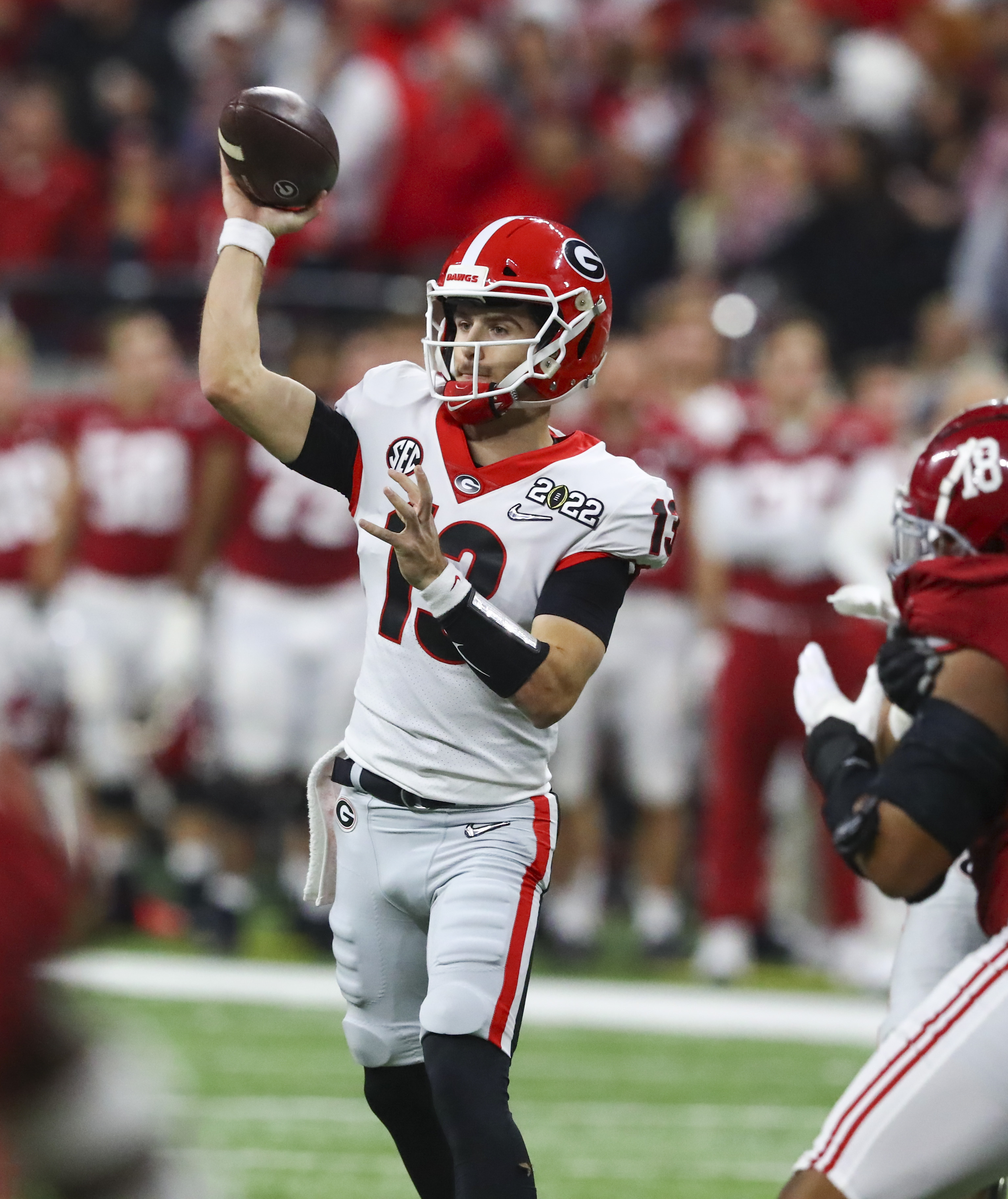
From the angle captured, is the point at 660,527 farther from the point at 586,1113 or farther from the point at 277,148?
the point at 586,1113

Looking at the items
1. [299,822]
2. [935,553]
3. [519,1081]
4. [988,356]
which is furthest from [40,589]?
[935,553]

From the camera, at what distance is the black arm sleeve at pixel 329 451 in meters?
3.64

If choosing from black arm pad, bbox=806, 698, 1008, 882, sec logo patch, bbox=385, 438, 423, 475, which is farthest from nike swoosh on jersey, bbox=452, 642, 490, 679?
black arm pad, bbox=806, 698, 1008, 882

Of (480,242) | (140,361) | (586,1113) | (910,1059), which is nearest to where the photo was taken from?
(910,1059)

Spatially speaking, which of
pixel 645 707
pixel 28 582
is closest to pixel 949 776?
pixel 645 707

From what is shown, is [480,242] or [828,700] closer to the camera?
[828,700]

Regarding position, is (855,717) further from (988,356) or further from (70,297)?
(70,297)

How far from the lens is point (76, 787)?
27.6 feet

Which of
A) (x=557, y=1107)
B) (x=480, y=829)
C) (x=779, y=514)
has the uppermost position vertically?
(x=779, y=514)

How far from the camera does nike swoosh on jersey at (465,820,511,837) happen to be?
355cm

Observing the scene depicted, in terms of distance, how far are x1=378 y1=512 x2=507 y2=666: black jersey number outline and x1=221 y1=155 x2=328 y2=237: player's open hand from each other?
53 centimetres

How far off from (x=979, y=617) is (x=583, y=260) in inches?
42.4

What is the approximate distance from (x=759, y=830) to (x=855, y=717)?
171 inches

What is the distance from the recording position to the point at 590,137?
10.8 metres
